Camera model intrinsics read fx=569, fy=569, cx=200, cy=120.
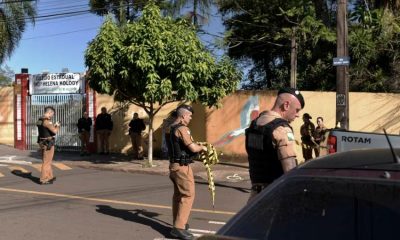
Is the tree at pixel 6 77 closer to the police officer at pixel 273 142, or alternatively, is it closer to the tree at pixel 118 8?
the tree at pixel 118 8

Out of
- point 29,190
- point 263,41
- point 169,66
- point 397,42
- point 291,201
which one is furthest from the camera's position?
point 263,41

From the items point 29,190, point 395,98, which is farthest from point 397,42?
point 29,190

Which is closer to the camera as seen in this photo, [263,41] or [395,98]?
[395,98]

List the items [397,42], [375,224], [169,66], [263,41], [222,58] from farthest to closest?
[263,41]
[397,42]
[222,58]
[169,66]
[375,224]

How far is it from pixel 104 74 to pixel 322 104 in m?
6.57

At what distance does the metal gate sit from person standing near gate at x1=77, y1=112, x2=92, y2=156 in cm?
102

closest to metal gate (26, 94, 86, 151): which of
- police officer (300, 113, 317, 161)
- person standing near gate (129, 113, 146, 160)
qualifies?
person standing near gate (129, 113, 146, 160)

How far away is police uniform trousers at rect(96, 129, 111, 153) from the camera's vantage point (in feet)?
64.9

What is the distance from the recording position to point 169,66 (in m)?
15.1

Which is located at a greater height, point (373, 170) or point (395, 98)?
point (395, 98)

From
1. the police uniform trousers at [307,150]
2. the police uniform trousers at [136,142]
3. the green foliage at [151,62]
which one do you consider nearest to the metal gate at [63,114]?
the police uniform trousers at [136,142]

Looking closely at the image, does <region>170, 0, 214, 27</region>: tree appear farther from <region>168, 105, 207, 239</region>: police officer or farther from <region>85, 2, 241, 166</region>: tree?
<region>168, 105, 207, 239</region>: police officer

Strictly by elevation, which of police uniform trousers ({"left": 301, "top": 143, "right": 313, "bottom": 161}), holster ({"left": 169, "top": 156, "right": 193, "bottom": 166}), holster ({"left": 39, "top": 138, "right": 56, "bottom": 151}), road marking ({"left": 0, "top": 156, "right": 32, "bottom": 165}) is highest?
holster ({"left": 39, "top": 138, "right": 56, "bottom": 151})

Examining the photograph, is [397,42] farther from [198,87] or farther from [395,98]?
[198,87]
